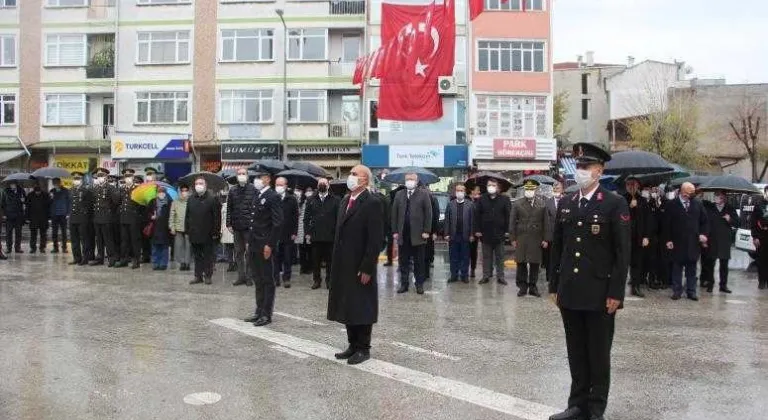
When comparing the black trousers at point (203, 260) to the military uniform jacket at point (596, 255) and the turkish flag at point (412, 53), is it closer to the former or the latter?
the military uniform jacket at point (596, 255)

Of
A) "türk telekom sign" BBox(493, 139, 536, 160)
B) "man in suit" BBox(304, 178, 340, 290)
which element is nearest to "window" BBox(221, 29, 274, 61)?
"türk telekom sign" BBox(493, 139, 536, 160)

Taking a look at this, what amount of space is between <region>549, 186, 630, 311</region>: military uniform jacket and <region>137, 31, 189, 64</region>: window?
111 ft

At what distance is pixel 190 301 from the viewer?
11.2 meters

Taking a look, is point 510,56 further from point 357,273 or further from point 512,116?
point 357,273

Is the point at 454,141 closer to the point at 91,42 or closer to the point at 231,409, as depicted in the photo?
the point at 91,42

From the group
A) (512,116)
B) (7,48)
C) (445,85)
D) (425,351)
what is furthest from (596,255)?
(7,48)

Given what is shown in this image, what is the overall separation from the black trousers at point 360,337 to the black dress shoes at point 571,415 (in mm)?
2406

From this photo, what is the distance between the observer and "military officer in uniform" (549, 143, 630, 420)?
5.57 meters

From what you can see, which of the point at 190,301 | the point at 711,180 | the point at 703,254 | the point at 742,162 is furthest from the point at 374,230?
the point at 742,162

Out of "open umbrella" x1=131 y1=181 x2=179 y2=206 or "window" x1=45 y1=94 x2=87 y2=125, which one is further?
"window" x1=45 y1=94 x2=87 y2=125

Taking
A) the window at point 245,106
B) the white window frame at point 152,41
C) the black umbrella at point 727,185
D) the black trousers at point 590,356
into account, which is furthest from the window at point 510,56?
the black trousers at point 590,356

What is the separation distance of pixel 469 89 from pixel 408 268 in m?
24.0

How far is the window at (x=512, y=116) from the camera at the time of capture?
3541 cm

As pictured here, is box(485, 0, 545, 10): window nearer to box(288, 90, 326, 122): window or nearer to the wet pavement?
box(288, 90, 326, 122): window
